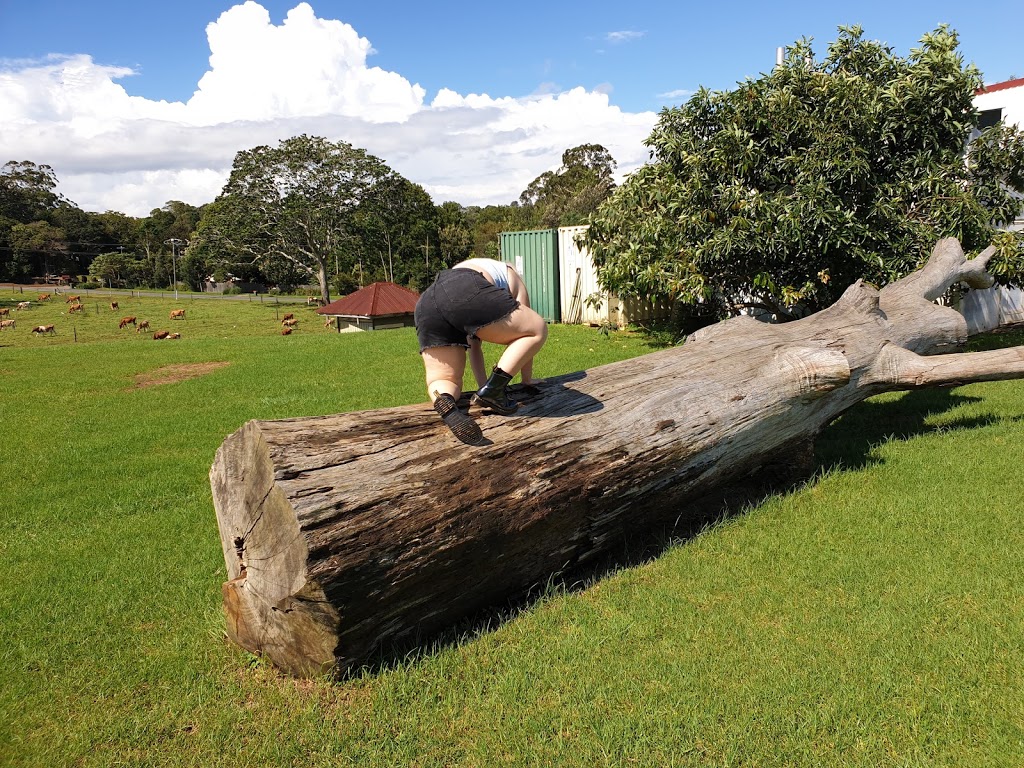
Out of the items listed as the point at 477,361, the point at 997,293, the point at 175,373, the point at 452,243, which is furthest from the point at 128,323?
the point at 997,293

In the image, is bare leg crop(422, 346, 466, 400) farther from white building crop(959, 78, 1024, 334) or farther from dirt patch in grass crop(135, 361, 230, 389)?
white building crop(959, 78, 1024, 334)

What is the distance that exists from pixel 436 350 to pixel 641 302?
12.7 metres

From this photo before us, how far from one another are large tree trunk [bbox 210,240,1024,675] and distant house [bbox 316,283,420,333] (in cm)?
2230

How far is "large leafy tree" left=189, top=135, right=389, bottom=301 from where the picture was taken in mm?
47844

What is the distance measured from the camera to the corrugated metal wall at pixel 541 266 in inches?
714

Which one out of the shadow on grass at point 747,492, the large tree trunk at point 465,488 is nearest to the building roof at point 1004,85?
the shadow on grass at point 747,492

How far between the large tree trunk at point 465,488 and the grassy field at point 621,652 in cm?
28

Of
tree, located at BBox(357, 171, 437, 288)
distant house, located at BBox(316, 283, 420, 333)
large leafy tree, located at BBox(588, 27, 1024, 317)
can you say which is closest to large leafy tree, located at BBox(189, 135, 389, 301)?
tree, located at BBox(357, 171, 437, 288)

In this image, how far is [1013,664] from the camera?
3.31m

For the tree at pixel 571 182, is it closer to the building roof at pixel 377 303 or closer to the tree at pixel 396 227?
the tree at pixel 396 227

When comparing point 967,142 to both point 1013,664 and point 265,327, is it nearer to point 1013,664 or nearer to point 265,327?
point 1013,664

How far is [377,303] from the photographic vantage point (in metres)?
26.9

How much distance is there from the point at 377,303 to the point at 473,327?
2357 cm

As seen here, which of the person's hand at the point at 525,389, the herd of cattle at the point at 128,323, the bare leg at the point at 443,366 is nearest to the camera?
the bare leg at the point at 443,366
